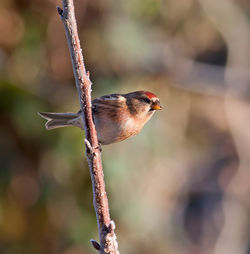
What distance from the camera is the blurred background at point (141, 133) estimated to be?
4.79m

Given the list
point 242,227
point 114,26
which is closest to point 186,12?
point 114,26

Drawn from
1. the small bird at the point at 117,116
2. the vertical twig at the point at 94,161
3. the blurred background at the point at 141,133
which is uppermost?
the blurred background at the point at 141,133

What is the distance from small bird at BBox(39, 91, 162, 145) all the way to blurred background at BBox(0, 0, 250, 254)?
5.47ft

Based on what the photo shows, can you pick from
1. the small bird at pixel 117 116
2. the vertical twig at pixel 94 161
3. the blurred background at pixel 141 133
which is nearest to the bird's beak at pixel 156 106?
the small bird at pixel 117 116

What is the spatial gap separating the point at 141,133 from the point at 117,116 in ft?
7.20

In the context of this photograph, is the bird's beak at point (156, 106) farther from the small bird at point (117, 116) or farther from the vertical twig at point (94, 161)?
the vertical twig at point (94, 161)

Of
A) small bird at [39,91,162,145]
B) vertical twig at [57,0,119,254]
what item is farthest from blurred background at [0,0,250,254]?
vertical twig at [57,0,119,254]

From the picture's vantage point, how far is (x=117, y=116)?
2.94 metres

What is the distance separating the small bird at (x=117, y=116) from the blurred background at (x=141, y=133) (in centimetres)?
167

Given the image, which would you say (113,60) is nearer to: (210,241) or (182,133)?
(182,133)

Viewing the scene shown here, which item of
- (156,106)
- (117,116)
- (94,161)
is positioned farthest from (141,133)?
(94,161)

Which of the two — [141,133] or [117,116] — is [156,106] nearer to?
[117,116]

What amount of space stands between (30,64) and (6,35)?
0.39m

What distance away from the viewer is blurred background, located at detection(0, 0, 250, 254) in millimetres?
4793
